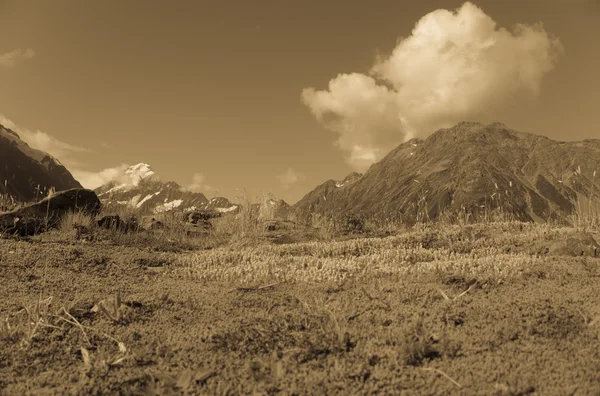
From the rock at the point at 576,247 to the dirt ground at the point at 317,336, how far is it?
1716 millimetres

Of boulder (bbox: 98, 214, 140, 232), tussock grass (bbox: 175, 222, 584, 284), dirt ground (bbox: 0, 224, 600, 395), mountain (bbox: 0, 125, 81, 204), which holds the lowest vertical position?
dirt ground (bbox: 0, 224, 600, 395)

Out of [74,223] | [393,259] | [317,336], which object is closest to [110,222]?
[74,223]

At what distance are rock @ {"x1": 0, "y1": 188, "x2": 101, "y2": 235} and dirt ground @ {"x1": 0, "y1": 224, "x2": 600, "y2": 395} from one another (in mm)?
6511

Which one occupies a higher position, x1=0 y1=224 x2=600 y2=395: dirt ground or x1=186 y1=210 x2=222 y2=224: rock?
x1=186 y1=210 x2=222 y2=224: rock

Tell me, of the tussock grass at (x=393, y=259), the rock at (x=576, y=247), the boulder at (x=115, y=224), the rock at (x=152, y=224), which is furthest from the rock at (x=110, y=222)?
the rock at (x=576, y=247)

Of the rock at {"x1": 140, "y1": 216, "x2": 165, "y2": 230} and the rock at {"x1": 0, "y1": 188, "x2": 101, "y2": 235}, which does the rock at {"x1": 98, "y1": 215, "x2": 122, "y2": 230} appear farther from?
the rock at {"x1": 140, "y1": 216, "x2": 165, "y2": 230}

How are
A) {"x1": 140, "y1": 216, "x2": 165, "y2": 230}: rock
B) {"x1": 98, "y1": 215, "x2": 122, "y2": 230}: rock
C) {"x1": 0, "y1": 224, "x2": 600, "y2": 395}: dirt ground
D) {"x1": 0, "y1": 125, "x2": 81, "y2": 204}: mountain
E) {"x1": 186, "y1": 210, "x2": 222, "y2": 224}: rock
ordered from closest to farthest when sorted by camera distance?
{"x1": 0, "y1": 224, "x2": 600, "y2": 395}: dirt ground, {"x1": 98, "y1": 215, "x2": 122, "y2": 230}: rock, {"x1": 140, "y1": 216, "x2": 165, "y2": 230}: rock, {"x1": 186, "y1": 210, "x2": 222, "y2": 224}: rock, {"x1": 0, "y1": 125, "x2": 81, "y2": 204}: mountain

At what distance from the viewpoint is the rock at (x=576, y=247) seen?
8109mm

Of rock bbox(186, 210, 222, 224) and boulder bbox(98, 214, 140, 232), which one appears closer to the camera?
boulder bbox(98, 214, 140, 232)

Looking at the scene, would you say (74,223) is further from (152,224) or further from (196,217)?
(196,217)

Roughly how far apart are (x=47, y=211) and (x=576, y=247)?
15429mm

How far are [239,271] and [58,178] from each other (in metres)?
197

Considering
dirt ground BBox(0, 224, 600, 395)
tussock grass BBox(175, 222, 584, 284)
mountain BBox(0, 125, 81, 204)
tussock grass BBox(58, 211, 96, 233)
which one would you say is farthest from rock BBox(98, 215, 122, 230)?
mountain BBox(0, 125, 81, 204)

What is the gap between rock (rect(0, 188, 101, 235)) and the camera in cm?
1199
